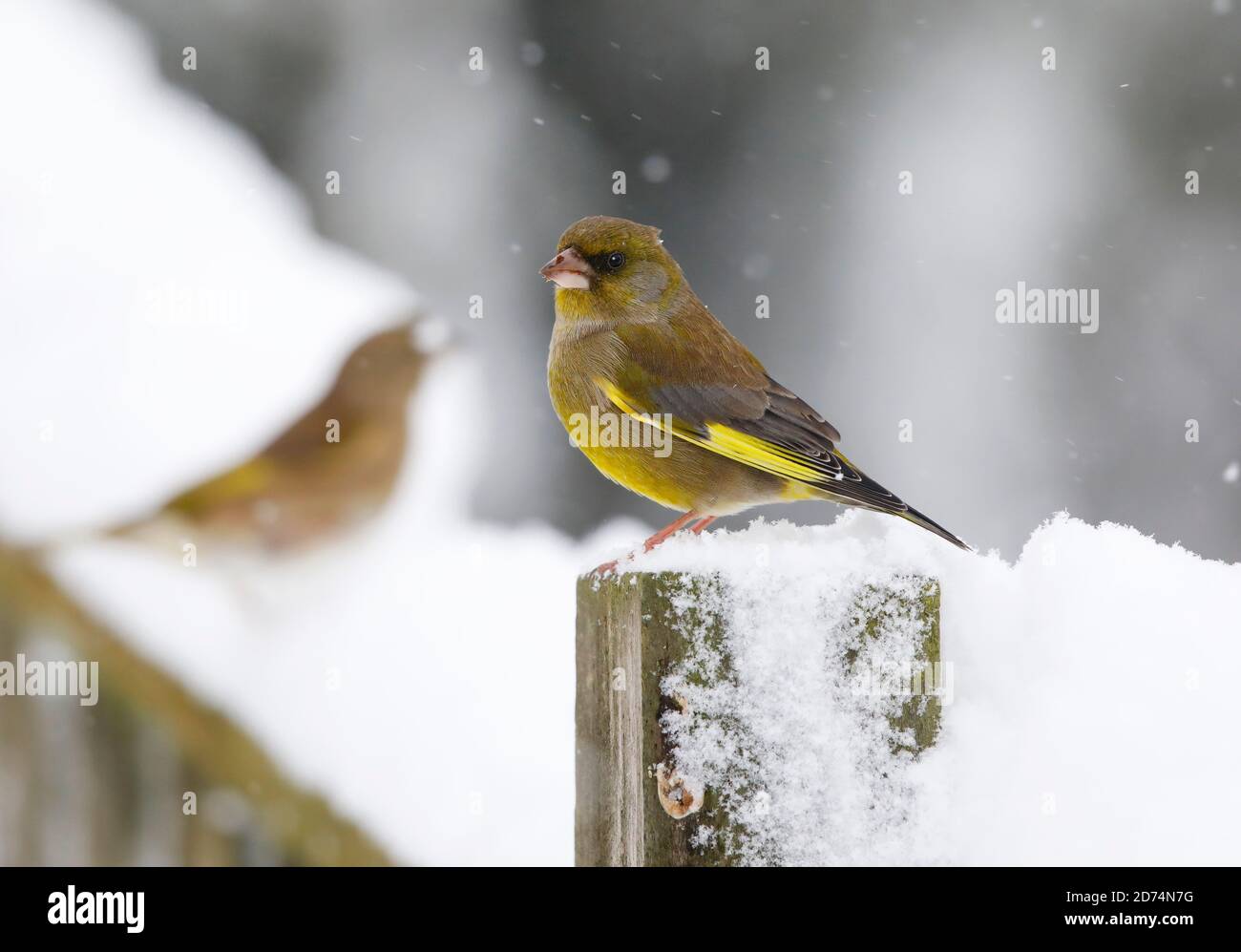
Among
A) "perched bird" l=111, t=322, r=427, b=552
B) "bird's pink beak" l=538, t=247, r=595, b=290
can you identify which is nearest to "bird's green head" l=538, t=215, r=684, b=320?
"bird's pink beak" l=538, t=247, r=595, b=290

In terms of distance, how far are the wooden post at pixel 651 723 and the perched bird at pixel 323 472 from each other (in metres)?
2.54

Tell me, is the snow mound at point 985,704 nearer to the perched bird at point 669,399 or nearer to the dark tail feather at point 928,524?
the dark tail feather at point 928,524

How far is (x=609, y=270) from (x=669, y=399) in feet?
1.36

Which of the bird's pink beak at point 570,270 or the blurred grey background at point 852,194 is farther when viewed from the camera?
the blurred grey background at point 852,194

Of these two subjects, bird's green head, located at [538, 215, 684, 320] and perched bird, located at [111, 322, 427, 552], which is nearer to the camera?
bird's green head, located at [538, 215, 684, 320]

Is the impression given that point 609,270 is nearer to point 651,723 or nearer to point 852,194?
point 651,723

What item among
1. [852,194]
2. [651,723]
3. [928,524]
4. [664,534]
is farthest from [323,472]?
[651,723]

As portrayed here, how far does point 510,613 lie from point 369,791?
849mm

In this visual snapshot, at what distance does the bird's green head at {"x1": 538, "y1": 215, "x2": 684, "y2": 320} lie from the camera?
109 inches

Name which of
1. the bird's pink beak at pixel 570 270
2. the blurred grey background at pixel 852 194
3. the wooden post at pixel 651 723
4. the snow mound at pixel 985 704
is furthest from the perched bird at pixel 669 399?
the blurred grey background at pixel 852 194

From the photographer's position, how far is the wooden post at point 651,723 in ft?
4.89

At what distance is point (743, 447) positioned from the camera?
2.52 meters

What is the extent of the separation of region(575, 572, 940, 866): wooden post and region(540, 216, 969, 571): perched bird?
772 mm

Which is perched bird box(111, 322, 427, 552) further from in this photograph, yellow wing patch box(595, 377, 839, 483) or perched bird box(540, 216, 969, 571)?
yellow wing patch box(595, 377, 839, 483)
